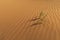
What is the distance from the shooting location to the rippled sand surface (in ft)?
2.53

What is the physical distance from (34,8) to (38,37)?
0.42m

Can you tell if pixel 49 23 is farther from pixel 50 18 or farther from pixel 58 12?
pixel 58 12

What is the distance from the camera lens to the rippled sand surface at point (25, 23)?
772 mm

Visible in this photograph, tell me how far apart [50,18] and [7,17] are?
1.17 ft

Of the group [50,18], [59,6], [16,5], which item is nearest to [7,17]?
[16,5]

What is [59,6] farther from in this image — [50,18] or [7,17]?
[7,17]

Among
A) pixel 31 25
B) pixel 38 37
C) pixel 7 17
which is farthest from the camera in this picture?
pixel 7 17

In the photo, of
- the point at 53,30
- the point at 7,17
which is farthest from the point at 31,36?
the point at 7,17

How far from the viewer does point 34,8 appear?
1117 mm

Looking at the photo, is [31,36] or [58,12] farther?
[58,12]

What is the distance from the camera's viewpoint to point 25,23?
2.89 feet

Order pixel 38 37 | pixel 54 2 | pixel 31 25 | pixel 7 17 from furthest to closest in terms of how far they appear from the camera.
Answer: pixel 54 2, pixel 7 17, pixel 31 25, pixel 38 37

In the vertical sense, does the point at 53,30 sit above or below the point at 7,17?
below

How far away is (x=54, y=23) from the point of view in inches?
33.8
